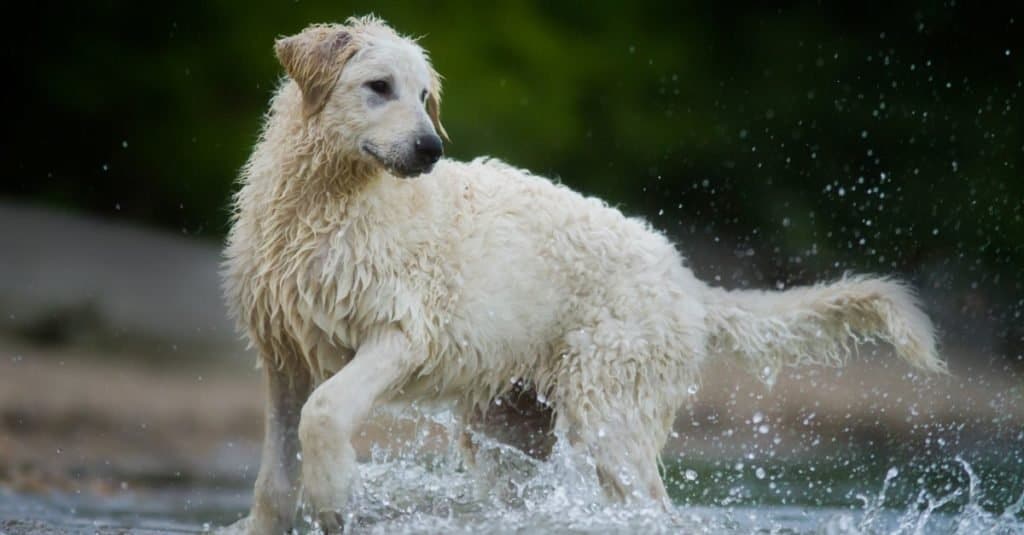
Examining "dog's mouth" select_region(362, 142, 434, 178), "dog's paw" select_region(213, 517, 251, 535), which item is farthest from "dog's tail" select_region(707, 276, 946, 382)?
"dog's paw" select_region(213, 517, 251, 535)

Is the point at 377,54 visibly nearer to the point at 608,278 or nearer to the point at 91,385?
the point at 608,278

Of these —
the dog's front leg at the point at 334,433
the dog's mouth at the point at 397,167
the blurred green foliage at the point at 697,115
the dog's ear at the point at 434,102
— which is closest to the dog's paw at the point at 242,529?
the dog's front leg at the point at 334,433

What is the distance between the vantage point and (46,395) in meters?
10.3

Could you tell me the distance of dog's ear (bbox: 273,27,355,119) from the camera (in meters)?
5.69

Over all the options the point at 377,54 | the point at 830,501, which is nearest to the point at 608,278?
the point at 377,54

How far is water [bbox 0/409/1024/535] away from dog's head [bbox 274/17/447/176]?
1.32 metres

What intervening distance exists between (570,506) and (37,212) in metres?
6.67

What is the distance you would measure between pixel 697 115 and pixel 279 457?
7.68 meters

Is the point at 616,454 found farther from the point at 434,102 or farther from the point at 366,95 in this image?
the point at 366,95

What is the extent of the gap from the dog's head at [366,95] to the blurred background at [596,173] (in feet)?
15.6

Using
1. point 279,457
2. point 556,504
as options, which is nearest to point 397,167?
point 279,457

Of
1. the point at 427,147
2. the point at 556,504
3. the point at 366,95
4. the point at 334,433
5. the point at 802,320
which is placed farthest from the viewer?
the point at 802,320

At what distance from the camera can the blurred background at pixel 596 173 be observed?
10.8 m

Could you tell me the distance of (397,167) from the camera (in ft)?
18.3
